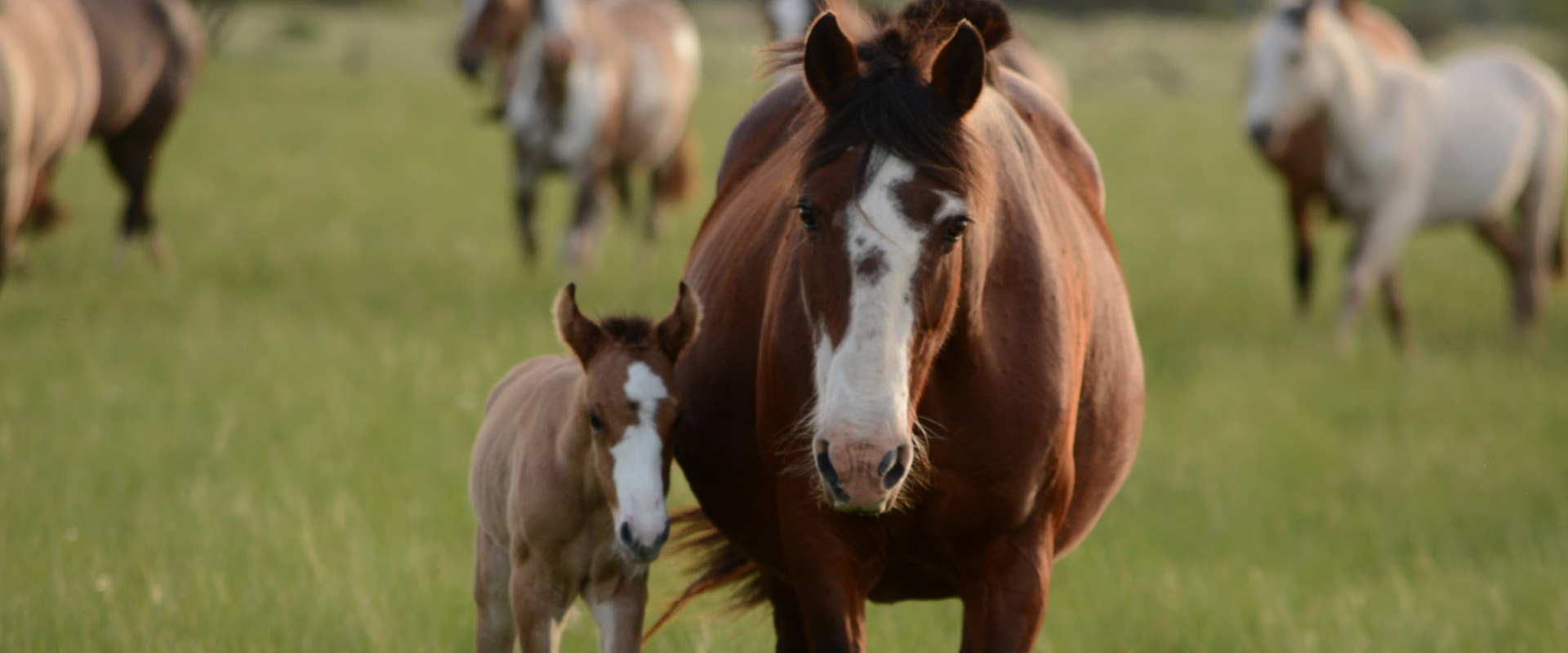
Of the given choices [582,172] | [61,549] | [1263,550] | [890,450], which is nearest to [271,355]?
[61,549]

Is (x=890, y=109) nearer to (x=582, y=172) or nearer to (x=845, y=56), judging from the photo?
(x=845, y=56)

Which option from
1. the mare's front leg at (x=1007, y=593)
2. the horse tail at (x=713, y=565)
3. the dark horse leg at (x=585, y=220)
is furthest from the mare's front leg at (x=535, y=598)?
the dark horse leg at (x=585, y=220)

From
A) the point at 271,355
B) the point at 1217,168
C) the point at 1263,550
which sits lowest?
the point at 1217,168

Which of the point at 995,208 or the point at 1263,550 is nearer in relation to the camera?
the point at 995,208

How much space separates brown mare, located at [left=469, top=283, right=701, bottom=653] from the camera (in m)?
3.25

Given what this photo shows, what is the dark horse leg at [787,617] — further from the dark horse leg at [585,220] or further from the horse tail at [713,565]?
the dark horse leg at [585,220]

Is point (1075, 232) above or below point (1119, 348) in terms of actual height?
above

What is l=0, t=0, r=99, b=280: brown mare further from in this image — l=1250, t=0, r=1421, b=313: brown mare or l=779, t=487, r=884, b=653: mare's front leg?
l=1250, t=0, r=1421, b=313: brown mare

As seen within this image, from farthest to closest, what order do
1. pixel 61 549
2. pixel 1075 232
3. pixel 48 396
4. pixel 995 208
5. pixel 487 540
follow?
pixel 48 396 → pixel 61 549 → pixel 487 540 → pixel 1075 232 → pixel 995 208

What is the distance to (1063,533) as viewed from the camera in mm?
3533

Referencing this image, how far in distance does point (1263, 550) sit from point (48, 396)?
500 cm

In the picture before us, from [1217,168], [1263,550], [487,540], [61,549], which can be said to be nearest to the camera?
[487,540]

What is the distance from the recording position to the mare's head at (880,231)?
253 cm

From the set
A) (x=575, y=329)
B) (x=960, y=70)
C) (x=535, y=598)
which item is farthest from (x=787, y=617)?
(x=960, y=70)
